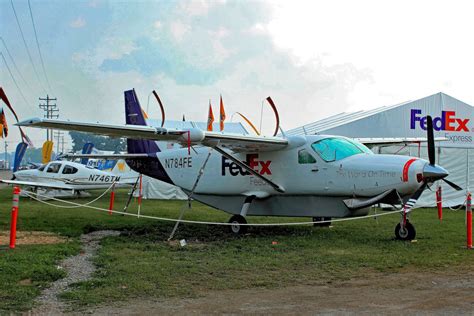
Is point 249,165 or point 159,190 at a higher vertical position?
point 249,165

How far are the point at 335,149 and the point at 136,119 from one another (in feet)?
21.3

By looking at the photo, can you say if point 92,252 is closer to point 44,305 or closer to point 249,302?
point 44,305

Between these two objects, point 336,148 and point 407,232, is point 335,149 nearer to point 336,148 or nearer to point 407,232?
point 336,148

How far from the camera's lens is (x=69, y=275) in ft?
23.0

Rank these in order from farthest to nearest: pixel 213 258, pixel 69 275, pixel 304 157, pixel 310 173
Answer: pixel 304 157, pixel 310 173, pixel 213 258, pixel 69 275

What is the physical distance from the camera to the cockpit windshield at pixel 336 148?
37.2 ft

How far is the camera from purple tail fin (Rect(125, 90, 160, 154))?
15156mm

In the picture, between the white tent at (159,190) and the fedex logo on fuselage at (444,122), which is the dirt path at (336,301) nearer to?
the fedex logo on fuselage at (444,122)

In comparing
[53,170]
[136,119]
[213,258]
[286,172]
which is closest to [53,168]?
[53,170]

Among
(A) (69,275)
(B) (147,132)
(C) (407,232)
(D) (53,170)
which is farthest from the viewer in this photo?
(D) (53,170)

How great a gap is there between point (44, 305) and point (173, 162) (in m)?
9.01

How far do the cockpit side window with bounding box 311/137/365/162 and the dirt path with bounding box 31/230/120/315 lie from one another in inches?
206

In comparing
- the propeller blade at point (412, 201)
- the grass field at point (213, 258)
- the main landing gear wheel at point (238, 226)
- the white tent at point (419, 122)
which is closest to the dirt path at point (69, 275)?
the grass field at point (213, 258)

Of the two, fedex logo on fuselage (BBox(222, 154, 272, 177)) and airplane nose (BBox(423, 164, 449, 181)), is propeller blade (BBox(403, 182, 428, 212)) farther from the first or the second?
fedex logo on fuselage (BBox(222, 154, 272, 177))
